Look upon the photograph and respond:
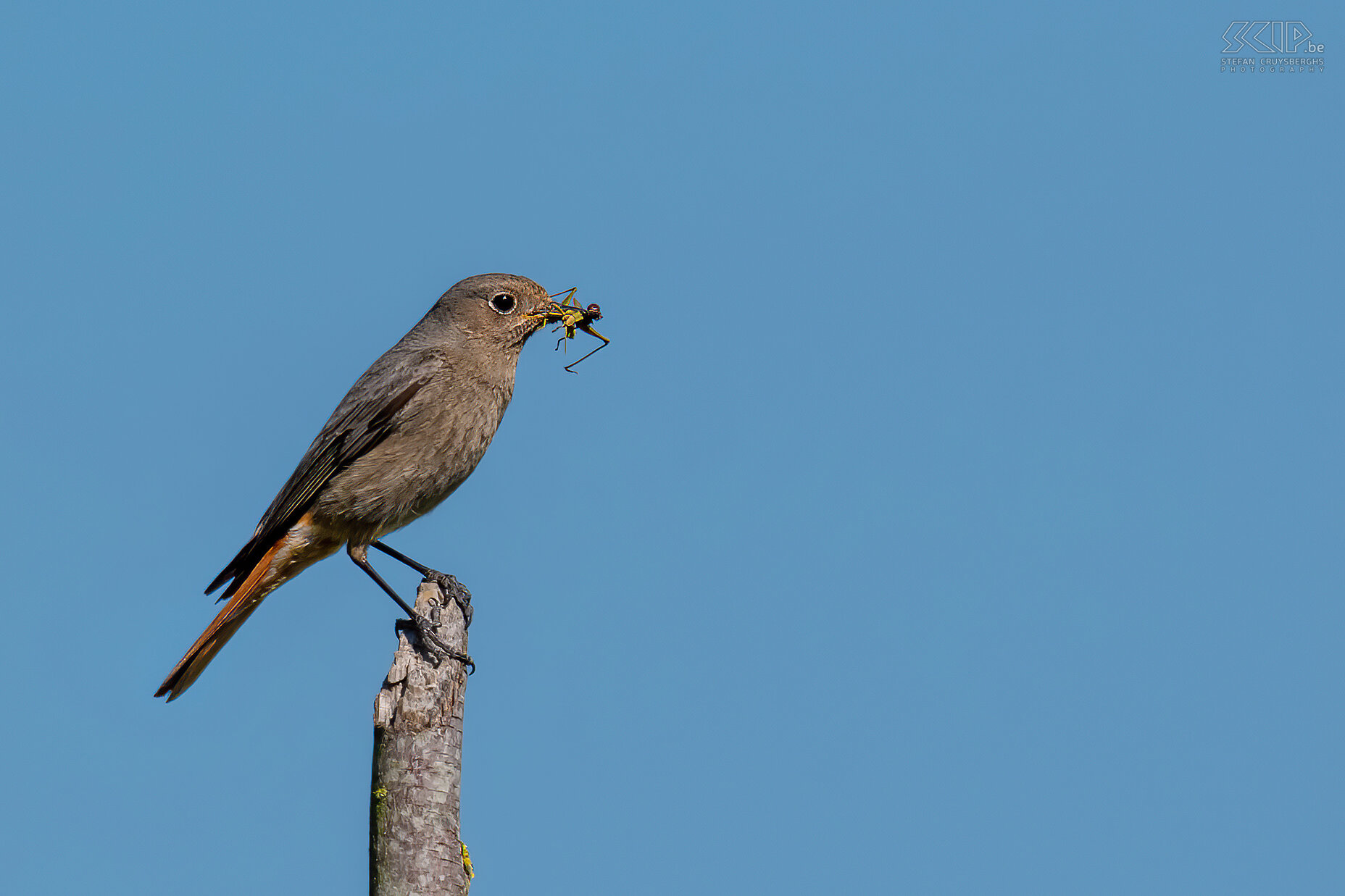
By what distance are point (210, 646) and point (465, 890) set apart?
3.54 meters

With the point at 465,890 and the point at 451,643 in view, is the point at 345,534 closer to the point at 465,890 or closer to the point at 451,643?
the point at 451,643

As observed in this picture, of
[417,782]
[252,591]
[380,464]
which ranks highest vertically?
[380,464]

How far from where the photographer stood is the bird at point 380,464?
9.54 metres

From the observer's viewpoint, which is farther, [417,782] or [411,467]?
[411,467]

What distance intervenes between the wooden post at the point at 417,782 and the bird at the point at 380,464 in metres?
2.66

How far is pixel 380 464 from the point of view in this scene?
957cm

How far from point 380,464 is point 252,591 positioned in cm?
125

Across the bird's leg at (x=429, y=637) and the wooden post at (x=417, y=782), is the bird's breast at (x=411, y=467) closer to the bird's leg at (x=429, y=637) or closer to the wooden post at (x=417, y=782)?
the bird's leg at (x=429, y=637)

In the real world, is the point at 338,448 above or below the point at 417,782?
above

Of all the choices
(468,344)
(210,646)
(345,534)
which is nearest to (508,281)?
(468,344)

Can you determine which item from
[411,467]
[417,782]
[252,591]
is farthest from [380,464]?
[417,782]

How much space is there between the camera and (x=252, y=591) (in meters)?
9.33

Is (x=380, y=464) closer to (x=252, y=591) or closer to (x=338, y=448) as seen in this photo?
(x=338, y=448)

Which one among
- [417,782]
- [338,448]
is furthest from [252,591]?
[417,782]
